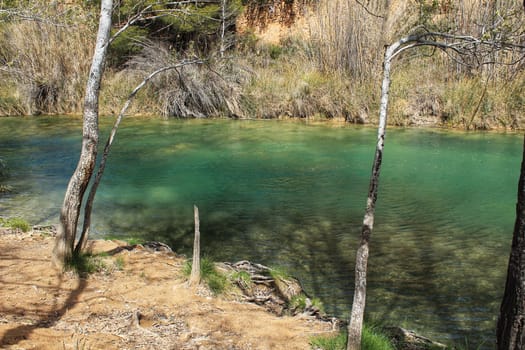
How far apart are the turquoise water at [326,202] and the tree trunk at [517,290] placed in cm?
114

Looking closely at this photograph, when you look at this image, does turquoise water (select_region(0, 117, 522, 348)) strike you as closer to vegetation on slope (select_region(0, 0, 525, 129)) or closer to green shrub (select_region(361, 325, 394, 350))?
green shrub (select_region(361, 325, 394, 350))

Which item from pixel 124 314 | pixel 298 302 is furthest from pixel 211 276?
pixel 124 314

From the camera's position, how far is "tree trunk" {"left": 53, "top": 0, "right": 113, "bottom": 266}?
151 inches

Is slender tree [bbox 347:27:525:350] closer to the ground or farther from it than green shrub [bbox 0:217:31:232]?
farther from it

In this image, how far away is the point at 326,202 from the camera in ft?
23.2

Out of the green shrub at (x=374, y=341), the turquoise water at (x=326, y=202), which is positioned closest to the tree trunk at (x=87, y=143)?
the turquoise water at (x=326, y=202)

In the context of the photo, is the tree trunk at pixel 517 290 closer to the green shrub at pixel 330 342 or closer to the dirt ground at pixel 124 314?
the green shrub at pixel 330 342

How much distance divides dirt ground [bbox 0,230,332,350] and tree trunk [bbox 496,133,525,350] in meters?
1.15

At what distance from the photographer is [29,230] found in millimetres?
5340

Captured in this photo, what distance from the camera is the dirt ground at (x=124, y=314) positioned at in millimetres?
3064

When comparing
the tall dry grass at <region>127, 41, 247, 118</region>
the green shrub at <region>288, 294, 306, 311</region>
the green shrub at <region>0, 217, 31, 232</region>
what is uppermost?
the tall dry grass at <region>127, 41, 247, 118</region>

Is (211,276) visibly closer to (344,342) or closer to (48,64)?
(344,342)

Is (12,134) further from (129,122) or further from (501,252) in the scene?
(501,252)

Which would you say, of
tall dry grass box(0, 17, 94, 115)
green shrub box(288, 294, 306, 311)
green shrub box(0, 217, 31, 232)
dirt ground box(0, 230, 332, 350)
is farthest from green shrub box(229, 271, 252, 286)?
tall dry grass box(0, 17, 94, 115)
